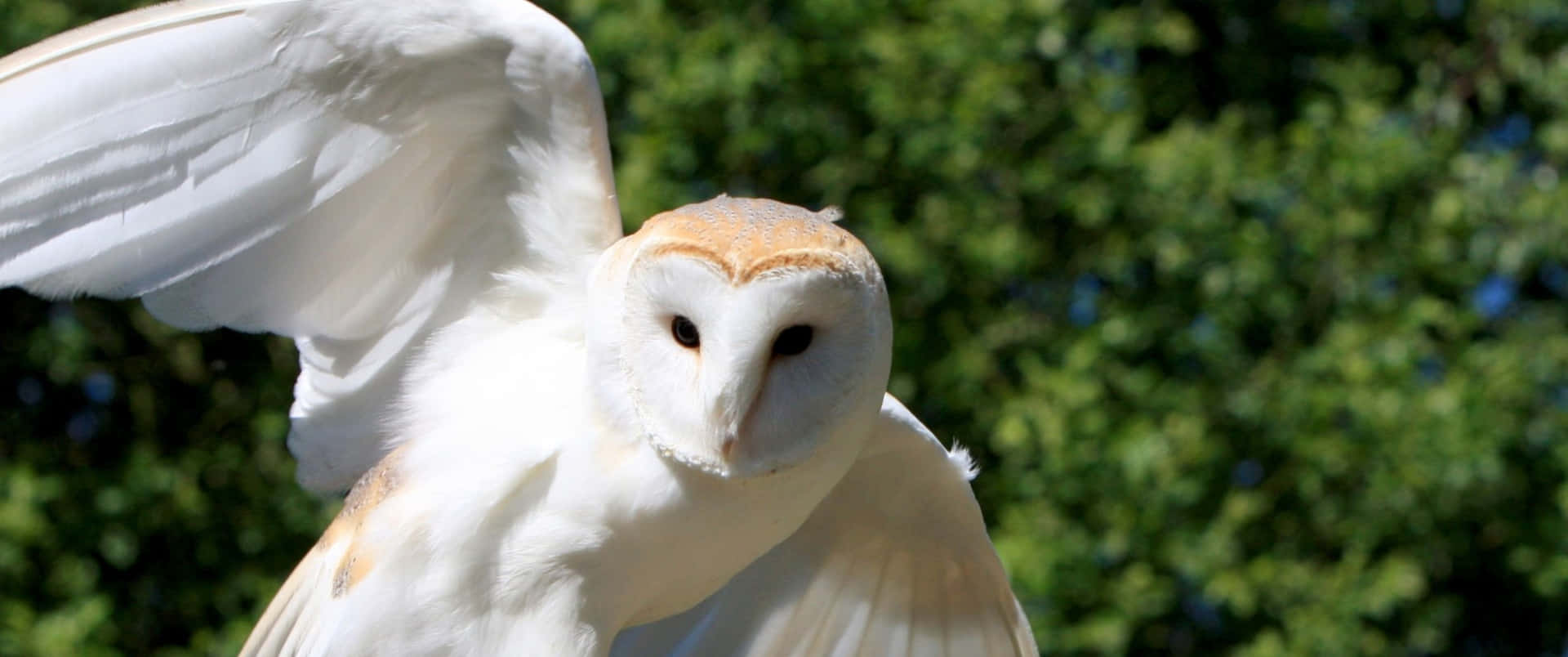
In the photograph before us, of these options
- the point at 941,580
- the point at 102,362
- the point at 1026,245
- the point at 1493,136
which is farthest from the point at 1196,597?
the point at 102,362

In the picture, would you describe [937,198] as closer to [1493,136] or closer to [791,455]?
[1493,136]

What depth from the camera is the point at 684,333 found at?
1606 millimetres

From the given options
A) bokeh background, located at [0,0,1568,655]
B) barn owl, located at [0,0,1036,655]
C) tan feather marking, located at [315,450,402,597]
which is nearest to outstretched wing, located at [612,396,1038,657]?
barn owl, located at [0,0,1036,655]

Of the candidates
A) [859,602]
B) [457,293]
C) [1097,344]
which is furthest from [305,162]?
[1097,344]

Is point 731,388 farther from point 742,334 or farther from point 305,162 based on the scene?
point 305,162

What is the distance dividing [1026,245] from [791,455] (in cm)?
213

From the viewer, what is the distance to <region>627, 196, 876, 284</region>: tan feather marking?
152 centimetres

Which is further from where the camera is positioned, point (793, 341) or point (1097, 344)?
point (1097, 344)

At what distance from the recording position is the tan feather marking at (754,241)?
4.99 ft

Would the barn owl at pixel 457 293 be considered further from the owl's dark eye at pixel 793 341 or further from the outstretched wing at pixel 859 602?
the outstretched wing at pixel 859 602

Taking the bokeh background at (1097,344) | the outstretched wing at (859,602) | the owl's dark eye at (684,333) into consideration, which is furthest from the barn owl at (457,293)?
the bokeh background at (1097,344)

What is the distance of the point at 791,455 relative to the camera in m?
1.64

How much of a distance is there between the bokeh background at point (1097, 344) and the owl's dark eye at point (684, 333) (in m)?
1.76

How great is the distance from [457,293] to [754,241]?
0.50 m
